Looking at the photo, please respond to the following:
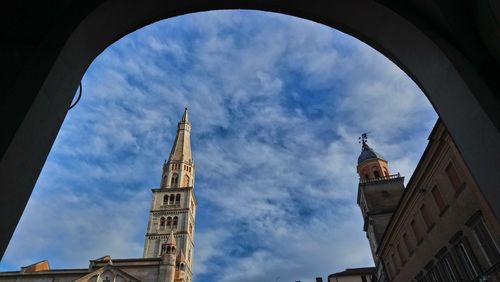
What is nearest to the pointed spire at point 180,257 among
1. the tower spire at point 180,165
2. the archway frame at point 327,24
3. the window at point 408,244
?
the tower spire at point 180,165

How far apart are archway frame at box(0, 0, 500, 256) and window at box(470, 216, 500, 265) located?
15.3m

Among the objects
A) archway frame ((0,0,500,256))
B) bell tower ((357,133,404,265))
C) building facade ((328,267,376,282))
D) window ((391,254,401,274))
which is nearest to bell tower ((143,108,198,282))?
building facade ((328,267,376,282))

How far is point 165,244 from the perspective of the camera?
55.3 meters

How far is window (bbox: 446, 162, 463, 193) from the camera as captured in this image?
16.6 metres

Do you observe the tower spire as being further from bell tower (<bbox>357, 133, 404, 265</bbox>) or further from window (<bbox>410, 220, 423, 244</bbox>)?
window (<bbox>410, 220, 423, 244</bbox>)

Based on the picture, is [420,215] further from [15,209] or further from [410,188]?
[15,209]

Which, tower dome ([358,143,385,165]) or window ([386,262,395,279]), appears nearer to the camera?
window ([386,262,395,279])

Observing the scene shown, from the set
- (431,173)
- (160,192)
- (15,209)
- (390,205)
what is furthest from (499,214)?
(160,192)

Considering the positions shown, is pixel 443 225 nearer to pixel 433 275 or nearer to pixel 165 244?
pixel 433 275

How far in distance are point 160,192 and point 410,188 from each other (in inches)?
2397

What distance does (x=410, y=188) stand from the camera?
72.0ft

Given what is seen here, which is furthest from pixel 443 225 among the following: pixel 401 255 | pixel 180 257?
pixel 180 257

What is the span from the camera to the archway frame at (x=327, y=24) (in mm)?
1947

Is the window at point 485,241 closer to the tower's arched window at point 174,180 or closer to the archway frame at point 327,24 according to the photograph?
the archway frame at point 327,24
